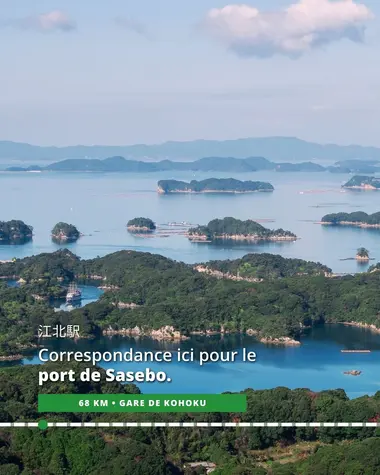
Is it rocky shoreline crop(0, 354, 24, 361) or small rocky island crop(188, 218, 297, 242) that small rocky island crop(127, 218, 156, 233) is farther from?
rocky shoreline crop(0, 354, 24, 361)

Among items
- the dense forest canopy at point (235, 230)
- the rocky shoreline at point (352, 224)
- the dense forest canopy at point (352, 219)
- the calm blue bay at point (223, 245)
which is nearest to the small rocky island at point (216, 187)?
the calm blue bay at point (223, 245)

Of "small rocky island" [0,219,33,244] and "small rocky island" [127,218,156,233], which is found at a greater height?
"small rocky island" [127,218,156,233]

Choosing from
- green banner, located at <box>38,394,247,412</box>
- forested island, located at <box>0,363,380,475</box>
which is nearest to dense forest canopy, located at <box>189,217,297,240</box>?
forested island, located at <box>0,363,380,475</box>

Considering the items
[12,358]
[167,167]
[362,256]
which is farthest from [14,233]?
[167,167]

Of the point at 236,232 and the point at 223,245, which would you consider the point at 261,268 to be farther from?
the point at 236,232

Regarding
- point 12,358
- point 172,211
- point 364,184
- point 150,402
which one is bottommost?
point 12,358

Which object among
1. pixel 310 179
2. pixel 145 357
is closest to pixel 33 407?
pixel 145 357

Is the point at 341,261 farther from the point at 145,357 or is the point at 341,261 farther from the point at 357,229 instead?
the point at 145,357
